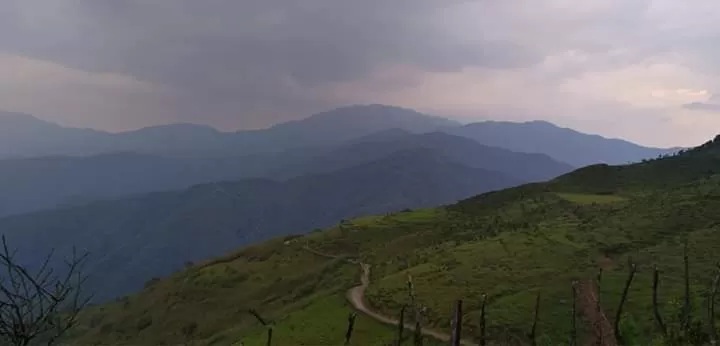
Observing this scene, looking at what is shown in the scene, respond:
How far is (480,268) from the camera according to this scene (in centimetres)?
5006

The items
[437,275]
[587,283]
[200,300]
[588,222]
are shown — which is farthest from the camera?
[200,300]

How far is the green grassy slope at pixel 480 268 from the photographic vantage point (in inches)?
1540

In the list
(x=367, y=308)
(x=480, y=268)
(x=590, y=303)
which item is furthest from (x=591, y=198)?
(x=590, y=303)

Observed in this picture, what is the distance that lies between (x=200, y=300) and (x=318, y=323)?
47.3 metres

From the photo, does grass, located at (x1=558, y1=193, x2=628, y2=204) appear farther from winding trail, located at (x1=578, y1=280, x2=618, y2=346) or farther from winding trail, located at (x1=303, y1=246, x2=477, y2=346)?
winding trail, located at (x1=578, y1=280, x2=618, y2=346)

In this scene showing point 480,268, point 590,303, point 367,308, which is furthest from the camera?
point 480,268

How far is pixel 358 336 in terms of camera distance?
39562 millimetres

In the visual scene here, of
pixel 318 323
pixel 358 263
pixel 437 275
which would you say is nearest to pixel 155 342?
pixel 358 263

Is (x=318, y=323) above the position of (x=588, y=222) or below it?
below

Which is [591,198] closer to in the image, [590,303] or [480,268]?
[480,268]

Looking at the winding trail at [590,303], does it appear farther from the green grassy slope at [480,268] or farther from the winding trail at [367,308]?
the winding trail at [367,308]

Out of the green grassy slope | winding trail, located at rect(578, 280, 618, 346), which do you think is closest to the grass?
the green grassy slope

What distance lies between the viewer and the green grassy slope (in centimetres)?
3912

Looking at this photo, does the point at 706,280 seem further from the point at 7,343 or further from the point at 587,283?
the point at 7,343
